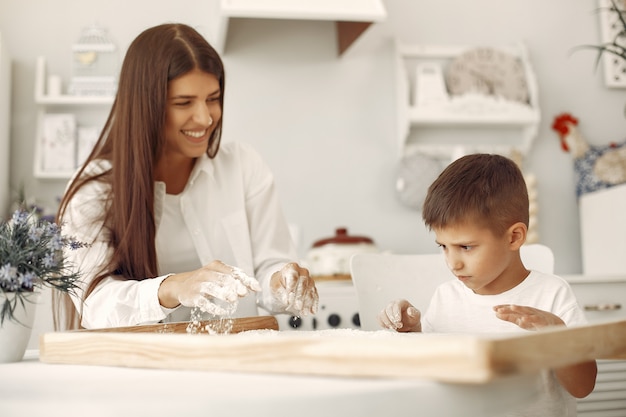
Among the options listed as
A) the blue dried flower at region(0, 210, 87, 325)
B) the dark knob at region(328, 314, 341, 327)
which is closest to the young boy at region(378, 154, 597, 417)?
the blue dried flower at region(0, 210, 87, 325)

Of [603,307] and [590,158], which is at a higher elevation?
[590,158]

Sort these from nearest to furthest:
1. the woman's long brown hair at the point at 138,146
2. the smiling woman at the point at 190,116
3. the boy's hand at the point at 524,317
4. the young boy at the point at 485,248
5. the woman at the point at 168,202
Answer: the boy's hand at the point at 524,317 < the young boy at the point at 485,248 < the woman at the point at 168,202 < the woman's long brown hair at the point at 138,146 < the smiling woman at the point at 190,116

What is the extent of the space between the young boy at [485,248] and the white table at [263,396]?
578 mm

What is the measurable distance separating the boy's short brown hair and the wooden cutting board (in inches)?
18.7

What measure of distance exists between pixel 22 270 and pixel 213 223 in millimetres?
751

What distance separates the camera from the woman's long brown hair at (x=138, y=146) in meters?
1.45

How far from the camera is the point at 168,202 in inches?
65.2

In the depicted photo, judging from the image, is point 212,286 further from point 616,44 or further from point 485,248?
point 616,44

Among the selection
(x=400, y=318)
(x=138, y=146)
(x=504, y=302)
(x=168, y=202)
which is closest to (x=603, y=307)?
(x=504, y=302)

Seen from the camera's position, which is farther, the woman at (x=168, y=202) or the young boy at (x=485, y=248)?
the woman at (x=168, y=202)

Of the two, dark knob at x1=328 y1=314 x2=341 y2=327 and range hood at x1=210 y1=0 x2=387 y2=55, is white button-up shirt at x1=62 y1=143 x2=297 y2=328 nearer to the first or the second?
dark knob at x1=328 y1=314 x2=341 y2=327

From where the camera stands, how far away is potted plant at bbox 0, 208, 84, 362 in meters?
0.93

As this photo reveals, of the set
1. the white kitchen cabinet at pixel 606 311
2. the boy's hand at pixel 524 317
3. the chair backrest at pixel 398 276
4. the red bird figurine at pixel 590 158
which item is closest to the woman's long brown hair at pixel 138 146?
the chair backrest at pixel 398 276

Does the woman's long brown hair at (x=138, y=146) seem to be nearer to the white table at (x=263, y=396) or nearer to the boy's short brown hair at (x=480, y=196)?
the boy's short brown hair at (x=480, y=196)
